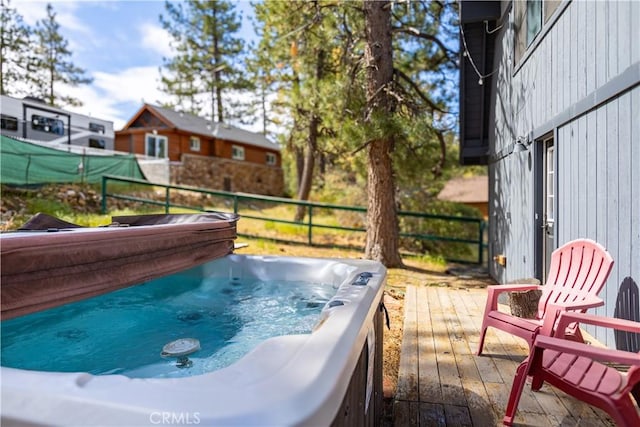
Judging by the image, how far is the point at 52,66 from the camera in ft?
57.2

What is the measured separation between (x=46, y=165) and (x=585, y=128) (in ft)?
31.1

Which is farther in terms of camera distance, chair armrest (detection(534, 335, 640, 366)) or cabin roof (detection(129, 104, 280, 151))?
cabin roof (detection(129, 104, 280, 151))

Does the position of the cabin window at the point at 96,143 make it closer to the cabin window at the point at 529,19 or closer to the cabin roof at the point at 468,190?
the cabin roof at the point at 468,190

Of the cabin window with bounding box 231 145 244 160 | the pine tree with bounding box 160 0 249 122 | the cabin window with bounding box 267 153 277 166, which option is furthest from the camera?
the cabin window with bounding box 267 153 277 166

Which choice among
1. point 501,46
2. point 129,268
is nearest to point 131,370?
point 129,268

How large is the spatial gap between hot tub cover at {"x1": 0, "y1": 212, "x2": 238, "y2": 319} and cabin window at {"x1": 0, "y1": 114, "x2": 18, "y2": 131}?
33.5 ft

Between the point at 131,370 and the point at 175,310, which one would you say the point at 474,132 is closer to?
the point at 175,310

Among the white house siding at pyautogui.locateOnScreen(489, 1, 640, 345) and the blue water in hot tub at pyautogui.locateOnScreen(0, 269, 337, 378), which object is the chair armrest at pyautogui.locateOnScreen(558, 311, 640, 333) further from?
the blue water in hot tub at pyautogui.locateOnScreen(0, 269, 337, 378)

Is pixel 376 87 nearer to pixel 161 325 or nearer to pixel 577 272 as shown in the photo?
pixel 577 272

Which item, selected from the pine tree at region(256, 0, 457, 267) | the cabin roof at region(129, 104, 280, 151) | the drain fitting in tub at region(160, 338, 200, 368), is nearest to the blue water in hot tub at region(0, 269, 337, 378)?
the drain fitting in tub at region(160, 338, 200, 368)

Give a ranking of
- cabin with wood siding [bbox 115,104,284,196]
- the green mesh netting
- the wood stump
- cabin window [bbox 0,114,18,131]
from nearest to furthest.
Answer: the wood stump
the green mesh netting
cabin window [bbox 0,114,18,131]
cabin with wood siding [bbox 115,104,284,196]

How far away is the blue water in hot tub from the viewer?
2092 millimetres

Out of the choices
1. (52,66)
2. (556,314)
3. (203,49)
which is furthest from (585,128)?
(52,66)

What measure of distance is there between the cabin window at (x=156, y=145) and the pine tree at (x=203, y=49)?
3.76 metres
